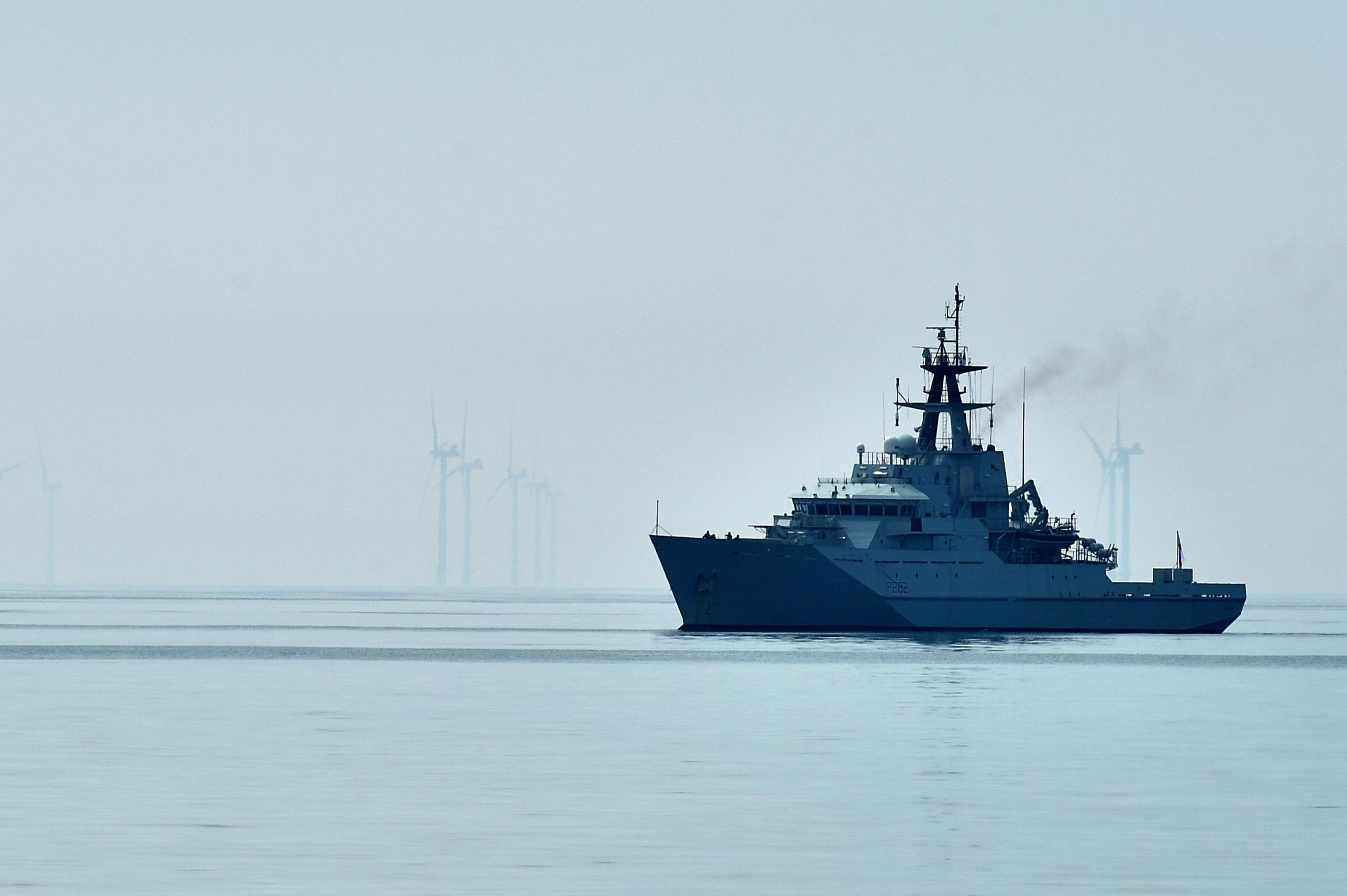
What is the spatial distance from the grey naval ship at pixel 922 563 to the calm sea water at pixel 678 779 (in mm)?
9337

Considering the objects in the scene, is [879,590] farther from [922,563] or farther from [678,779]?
[678,779]

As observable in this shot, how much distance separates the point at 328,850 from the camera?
1139 inches

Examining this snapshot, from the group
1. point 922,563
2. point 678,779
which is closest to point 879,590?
point 922,563

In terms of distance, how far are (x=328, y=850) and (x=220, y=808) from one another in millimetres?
5105

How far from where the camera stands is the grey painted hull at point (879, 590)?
87.6 m

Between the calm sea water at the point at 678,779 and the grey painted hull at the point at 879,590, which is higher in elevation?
the grey painted hull at the point at 879,590

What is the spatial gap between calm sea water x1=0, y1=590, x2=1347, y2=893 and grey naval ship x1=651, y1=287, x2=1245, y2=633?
934 centimetres

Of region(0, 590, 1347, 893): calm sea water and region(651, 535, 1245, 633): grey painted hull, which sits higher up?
region(651, 535, 1245, 633): grey painted hull

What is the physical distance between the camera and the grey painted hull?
87.6 meters

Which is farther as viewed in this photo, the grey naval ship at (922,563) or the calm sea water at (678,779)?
the grey naval ship at (922,563)

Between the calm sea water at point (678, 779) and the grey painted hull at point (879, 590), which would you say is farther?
the grey painted hull at point (879, 590)

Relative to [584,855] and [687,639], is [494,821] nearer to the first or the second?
[584,855]

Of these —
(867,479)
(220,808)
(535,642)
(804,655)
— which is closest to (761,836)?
(220,808)

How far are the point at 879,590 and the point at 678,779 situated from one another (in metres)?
50.3
